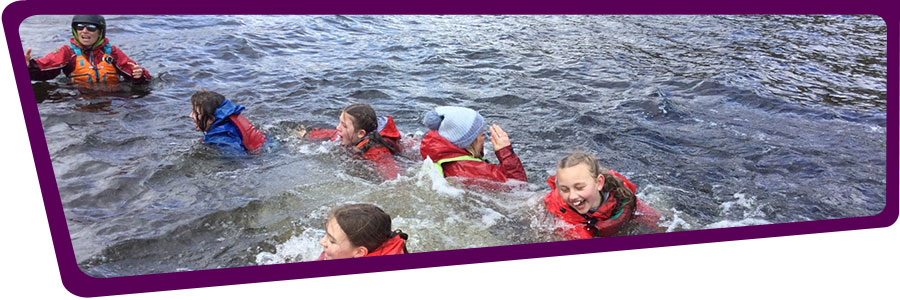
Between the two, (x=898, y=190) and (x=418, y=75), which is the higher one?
(x=418, y=75)

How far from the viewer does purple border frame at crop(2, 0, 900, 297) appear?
2438 mm

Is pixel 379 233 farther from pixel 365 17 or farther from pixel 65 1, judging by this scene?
pixel 65 1

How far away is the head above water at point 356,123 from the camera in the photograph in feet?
12.9

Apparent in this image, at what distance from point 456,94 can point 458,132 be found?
336 millimetres

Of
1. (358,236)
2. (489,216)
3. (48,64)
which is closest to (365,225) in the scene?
(358,236)

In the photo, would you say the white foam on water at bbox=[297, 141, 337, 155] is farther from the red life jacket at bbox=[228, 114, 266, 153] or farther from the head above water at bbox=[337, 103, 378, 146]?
the red life jacket at bbox=[228, 114, 266, 153]

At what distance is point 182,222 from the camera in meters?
2.98

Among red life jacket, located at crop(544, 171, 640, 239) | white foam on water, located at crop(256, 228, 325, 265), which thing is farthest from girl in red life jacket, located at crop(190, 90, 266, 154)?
red life jacket, located at crop(544, 171, 640, 239)

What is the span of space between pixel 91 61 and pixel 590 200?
2646 millimetres

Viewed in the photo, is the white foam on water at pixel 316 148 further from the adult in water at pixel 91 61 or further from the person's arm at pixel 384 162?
the adult in water at pixel 91 61

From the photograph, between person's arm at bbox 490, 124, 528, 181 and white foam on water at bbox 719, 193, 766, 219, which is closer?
white foam on water at bbox 719, 193, 766, 219

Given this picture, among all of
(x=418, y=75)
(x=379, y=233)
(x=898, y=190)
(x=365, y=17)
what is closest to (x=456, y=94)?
(x=418, y=75)

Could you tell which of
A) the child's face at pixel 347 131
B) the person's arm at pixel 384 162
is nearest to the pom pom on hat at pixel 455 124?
the person's arm at pixel 384 162

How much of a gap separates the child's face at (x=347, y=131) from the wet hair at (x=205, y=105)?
624 mm
